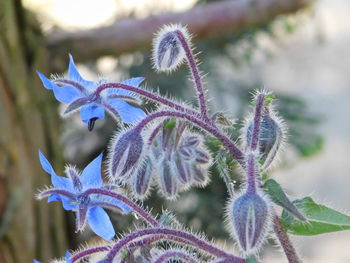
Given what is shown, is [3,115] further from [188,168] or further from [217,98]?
[188,168]

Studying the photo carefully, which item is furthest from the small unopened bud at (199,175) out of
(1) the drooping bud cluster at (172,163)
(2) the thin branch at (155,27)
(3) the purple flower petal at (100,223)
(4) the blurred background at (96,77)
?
(2) the thin branch at (155,27)

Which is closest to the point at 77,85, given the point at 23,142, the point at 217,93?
the point at 23,142

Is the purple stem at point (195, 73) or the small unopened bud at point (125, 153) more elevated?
the purple stem at point (195, 73)

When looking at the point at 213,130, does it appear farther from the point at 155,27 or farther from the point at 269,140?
the point at 155,27

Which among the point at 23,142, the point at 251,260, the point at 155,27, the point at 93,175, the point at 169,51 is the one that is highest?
the point at 155,27

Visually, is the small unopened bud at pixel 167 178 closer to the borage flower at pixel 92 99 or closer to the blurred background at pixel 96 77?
the borage flower at pixel 92 99
